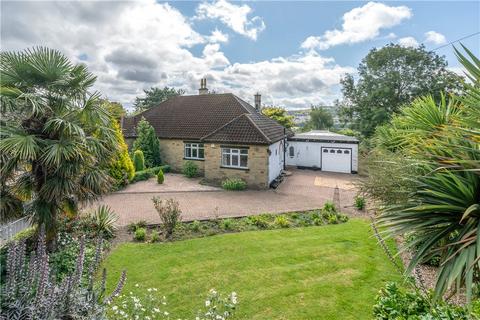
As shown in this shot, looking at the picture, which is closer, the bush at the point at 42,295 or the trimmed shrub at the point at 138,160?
the bush at the point at 42,295

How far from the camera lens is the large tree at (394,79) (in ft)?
97.2

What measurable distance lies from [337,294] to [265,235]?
4.03 meters

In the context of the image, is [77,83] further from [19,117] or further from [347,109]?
[347,109]

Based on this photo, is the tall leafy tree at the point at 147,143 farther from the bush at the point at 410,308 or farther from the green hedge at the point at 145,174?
the bush at the point at 410,308

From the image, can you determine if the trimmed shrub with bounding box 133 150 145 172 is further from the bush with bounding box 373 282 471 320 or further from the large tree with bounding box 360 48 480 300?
the large tree with bounding box 360 48 480 300

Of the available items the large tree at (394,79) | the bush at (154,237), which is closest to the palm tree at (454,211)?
the bush at (154,237)

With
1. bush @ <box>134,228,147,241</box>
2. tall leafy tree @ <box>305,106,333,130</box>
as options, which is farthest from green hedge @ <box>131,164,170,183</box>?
tall leafy tree @ <box>305,106,333,130</box>

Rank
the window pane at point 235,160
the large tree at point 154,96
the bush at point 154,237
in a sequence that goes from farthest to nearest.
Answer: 1. the large tree at point 154,96
2. the window pane at point 235,160
3. the bush at point 154,237

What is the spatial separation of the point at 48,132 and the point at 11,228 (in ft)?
11.8

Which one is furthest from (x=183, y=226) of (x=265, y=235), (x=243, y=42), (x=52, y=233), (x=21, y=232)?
(x=243, y=42)

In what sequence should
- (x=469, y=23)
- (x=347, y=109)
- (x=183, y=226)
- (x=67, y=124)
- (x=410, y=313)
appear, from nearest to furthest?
(x=410, y=313), (x=67, y=124), (x=469, y=23), (x=183, y=226), (x=347, y=109)

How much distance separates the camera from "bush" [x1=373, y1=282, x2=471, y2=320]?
4.35m

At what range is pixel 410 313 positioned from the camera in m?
4.83

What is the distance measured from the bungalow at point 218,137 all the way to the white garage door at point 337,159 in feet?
13.1
